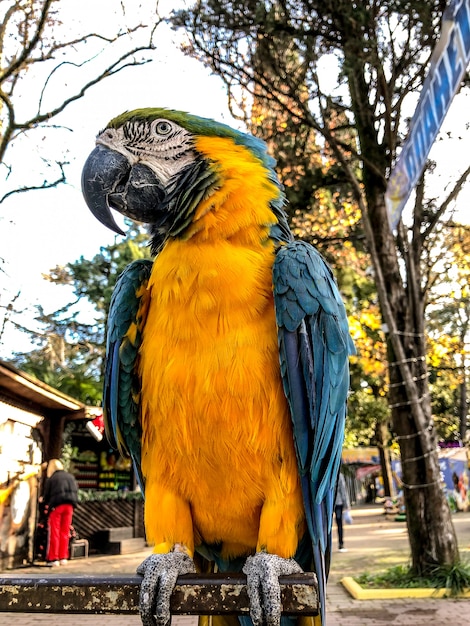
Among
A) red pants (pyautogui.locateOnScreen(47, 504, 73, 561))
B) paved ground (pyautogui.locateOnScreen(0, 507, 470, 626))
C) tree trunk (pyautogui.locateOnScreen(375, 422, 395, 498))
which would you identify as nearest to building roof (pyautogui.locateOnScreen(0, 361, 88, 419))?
red pants (pyautogui.locateOnScreen(47, 504, 73, 561))

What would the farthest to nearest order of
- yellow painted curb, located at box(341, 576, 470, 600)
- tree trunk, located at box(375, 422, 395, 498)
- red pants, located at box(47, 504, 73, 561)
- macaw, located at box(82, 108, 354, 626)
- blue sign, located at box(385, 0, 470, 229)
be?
tree trunk, located at box(375, 422, 395, 498), red pants, located at box(47, 504, 73, 561), yellow painted curb, located at box(341, 576, 470, 600), blue sign, located at box(385, 0, 470, 229), macaw, located at box(82, 108, 354, 626)

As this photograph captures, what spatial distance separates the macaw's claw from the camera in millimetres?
1530

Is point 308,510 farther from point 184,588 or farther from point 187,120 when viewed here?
point 187,120

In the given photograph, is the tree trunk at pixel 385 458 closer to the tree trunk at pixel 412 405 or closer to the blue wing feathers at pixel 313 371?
the tree trunk at pixel 412 405

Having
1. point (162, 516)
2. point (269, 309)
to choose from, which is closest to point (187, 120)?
point (269, 309)

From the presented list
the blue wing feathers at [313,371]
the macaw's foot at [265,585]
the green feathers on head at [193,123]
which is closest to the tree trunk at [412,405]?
the green feathers on head at [193,123]

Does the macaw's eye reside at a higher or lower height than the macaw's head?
higher

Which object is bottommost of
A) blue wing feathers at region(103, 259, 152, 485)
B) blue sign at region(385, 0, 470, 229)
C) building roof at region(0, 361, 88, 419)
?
blue wing feathers at region(103, 259, 152, 485)

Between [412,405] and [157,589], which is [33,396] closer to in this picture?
[412,405]

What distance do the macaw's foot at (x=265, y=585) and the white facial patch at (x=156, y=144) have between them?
1354mm

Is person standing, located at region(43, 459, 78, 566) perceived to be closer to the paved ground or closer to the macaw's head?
the paved ground

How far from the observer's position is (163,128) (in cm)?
199

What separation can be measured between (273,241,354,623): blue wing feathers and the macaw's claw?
488 mm

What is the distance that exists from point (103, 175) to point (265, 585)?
60.4 inches
